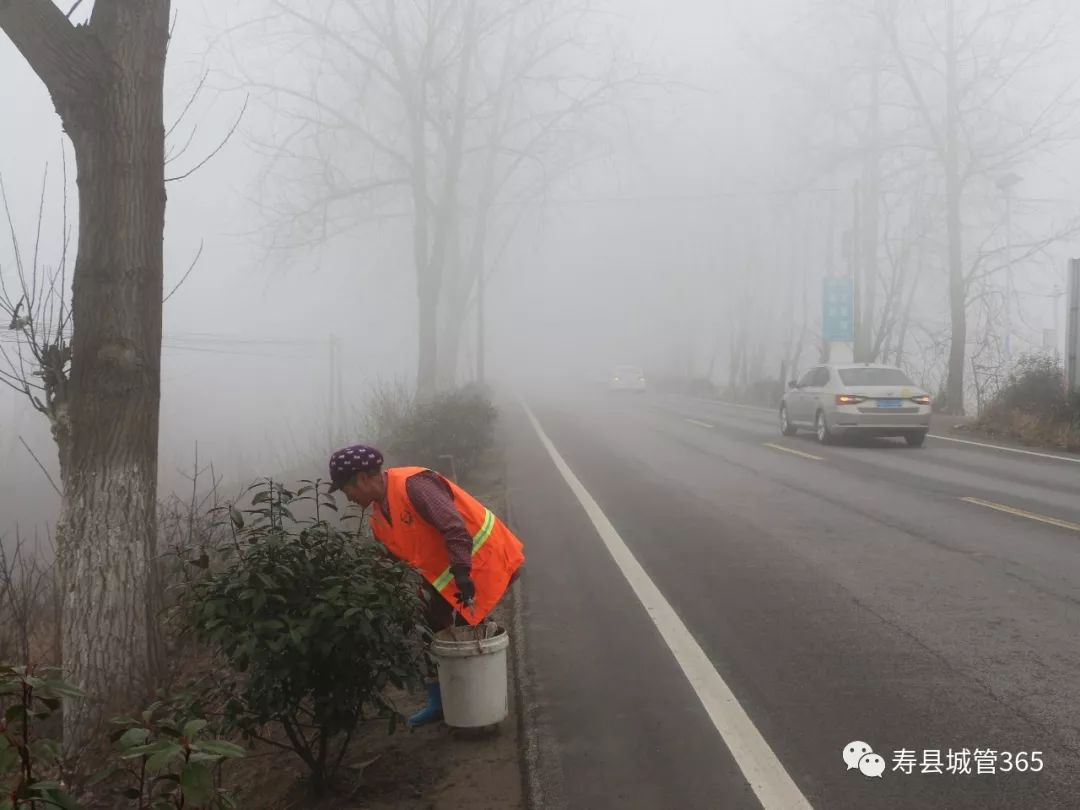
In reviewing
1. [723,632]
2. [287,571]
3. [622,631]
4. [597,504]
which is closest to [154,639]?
[287,571]

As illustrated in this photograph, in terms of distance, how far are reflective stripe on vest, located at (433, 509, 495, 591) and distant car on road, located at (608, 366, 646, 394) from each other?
50.1m

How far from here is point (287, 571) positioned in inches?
147

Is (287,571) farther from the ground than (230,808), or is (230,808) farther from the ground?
(287,571)

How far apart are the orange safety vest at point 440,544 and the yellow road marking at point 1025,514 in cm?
716

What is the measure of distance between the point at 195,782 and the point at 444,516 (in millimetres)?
2188

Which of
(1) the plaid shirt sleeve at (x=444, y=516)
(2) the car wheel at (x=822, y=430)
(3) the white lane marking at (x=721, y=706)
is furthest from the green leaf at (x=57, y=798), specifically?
(2) the car wheel at (x=822, y=430)

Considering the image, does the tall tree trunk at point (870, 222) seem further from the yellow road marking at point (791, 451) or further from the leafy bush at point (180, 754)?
the leafy bush at point (180, 754)

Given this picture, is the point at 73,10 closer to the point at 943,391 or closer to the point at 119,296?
the point at 119,296

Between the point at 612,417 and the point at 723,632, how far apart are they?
81.9 feet

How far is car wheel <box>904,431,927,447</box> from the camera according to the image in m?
18.8

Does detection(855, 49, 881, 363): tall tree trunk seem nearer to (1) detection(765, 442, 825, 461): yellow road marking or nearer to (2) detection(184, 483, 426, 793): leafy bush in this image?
(1) detection(765, 442, 825, 461): yellow road marking

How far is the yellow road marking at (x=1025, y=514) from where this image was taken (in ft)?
32.0

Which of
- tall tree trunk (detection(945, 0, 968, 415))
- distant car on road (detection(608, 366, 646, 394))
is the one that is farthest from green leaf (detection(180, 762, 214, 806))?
distant car on road (detection(608, 366, 646, 394))

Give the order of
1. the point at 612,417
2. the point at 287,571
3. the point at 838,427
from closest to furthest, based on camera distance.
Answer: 1. the point at 287,571
2. the point at 838,427
3. the point at 612,417
